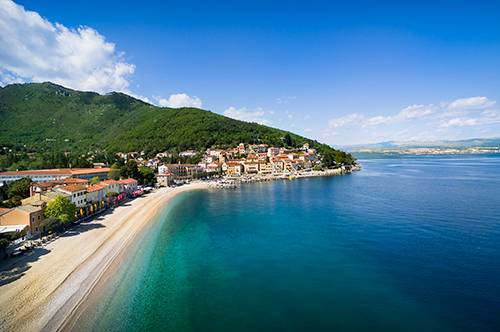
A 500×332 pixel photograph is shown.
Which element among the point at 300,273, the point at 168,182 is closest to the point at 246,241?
the point at 300,273

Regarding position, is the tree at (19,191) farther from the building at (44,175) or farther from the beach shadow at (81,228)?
the building at (44,175)

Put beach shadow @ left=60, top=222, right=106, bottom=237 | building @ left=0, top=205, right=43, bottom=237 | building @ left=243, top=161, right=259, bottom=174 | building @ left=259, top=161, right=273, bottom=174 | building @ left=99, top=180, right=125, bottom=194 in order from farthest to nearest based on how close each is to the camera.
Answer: building @ left=259, top=161, right=273, bottom=174 → building @ left=243, top=161, right=259, bottom=174 → building @ left=99, top=180, right=125, bottom=194 → beach shadow @ left=60, top=222, right=106, bottom=237 → building @ left=0, top=205, right=43, bottom=237

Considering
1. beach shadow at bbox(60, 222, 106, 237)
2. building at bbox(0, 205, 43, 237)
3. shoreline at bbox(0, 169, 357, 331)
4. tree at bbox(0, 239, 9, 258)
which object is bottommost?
shoreline at bbox(0, 169, 357, 331)

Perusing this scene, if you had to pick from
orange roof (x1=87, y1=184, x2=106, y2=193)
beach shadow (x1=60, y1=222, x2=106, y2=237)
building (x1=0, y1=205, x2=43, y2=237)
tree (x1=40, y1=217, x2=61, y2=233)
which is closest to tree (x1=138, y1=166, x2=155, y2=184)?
orange roof (x1=87, y1=184, x2=106, y2=193)

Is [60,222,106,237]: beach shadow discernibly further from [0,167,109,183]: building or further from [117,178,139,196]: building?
[0,167,109,183]: building

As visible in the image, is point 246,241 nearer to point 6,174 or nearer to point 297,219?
point 297,219

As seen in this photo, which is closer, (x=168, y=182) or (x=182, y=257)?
(x=182, y=257)

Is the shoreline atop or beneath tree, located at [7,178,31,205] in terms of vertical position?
beneath
